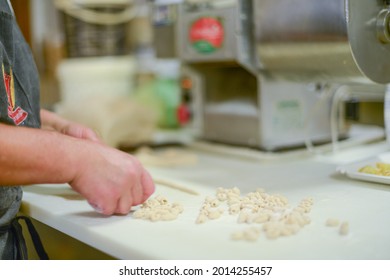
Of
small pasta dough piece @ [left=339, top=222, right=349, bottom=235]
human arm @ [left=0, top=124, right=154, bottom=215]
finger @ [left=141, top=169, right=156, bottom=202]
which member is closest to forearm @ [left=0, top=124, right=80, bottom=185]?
human arm @ [left=0, top=124, right=154, bottom=215]

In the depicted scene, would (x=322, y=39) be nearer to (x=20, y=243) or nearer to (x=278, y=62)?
(x=278, y=62)

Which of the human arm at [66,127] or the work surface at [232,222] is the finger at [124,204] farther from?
the human arm at [66,127]

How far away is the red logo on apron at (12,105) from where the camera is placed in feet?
2.31

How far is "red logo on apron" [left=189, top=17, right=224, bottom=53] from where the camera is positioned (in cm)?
110

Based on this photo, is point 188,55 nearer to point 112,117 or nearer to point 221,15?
point 221,15

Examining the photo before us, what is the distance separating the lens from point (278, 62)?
99 cm

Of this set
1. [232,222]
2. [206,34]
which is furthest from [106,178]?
[206,34]

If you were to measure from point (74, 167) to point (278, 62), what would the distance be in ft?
1.78

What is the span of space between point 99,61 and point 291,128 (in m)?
0.76

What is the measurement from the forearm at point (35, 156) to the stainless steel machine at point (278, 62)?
0.50m

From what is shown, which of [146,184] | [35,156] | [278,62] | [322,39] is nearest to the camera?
[35,156]

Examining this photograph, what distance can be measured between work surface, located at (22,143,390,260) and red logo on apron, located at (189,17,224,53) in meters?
0.31

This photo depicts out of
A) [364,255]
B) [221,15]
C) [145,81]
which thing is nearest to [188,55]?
[221,15]

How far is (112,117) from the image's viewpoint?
1329mm
